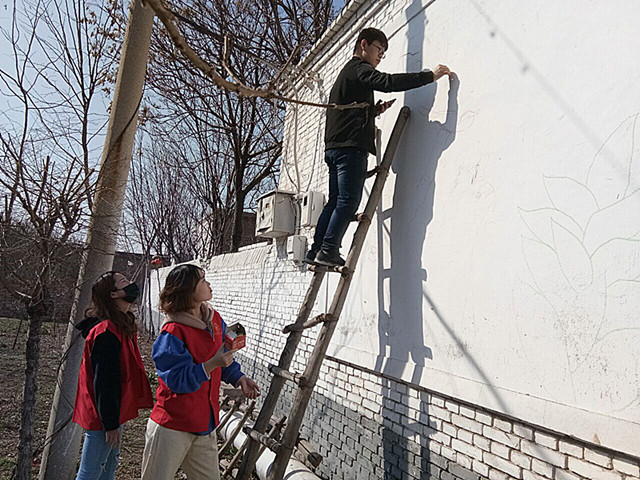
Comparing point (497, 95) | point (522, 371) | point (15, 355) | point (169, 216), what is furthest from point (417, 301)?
point (169, 216)

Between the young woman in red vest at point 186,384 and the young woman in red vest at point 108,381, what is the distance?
0.37m

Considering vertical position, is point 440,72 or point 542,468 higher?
point 440,72

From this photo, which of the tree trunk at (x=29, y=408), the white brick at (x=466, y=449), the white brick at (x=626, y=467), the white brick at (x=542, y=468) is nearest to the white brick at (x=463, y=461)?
the white brick at (x=466, y=449)

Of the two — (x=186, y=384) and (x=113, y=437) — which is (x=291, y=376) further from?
(x=113, y=437)

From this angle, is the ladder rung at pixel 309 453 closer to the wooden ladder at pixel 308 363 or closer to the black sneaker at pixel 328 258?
the wooden ladder at pixel 308 363

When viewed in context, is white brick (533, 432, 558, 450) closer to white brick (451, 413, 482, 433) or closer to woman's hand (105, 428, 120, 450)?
white brick (451, 413, 482, 433)

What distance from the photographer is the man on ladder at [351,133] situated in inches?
149

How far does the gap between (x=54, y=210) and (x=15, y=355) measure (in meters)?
8.08

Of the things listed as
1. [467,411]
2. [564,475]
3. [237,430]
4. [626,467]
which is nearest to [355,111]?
[467,411]

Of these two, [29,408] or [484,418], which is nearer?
[484,418]

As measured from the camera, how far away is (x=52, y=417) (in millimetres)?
4125

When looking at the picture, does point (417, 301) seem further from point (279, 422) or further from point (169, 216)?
point (169, 216)

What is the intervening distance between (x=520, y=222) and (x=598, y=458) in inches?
48.1

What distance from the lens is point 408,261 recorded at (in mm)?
3844
